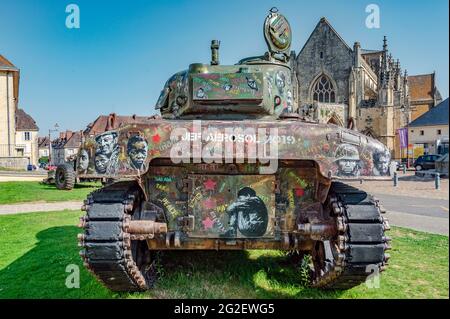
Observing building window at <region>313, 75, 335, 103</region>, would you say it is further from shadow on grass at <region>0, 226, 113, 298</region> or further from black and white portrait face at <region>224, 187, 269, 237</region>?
black and white portrait face at <region>224, 187, 269, 237</region>

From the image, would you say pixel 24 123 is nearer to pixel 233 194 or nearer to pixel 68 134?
pixel 68 134

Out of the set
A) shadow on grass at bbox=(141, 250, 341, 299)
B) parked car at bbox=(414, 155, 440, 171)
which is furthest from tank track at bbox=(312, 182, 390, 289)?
parked car at bbox=(414, 155, 440, 171)

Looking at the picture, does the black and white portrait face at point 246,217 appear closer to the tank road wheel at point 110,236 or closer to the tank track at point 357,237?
the tank track at point 357,237

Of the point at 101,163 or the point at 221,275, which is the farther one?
the point at 221,275

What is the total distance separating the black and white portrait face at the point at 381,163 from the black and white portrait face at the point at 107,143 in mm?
2335

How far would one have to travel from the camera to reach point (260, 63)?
554cm

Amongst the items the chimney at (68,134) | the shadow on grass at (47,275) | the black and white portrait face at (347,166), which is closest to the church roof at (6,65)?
the shadow on grass at (47,275)

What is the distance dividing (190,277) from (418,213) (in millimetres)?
8585

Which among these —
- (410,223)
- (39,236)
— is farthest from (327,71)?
(39,236)

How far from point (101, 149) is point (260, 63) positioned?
2.53m

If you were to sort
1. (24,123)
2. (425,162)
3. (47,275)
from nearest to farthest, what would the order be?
(47,275) < (425,162) < (24,123)

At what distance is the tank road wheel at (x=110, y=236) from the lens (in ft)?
12.5

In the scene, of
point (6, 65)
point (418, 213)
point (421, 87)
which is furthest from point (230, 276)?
point (421, 87)

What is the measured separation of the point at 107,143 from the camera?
394 cm
